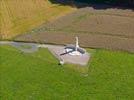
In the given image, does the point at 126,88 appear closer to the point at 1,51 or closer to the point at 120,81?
the point at 120,81

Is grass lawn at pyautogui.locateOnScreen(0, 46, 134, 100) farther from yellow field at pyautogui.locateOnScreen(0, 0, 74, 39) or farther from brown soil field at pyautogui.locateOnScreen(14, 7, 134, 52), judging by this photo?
yellow field at pyautogui.locateOnScreen(0, 0, 74, 39)

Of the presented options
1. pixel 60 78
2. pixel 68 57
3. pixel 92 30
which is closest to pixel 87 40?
pixel 92 30

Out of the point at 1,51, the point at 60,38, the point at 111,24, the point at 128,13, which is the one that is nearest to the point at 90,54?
the point at 60,38

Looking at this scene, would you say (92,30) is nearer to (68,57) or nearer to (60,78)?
(68,57)

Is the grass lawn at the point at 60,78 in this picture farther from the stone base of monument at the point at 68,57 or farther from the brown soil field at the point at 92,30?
the brown soil field at the point at 92,30

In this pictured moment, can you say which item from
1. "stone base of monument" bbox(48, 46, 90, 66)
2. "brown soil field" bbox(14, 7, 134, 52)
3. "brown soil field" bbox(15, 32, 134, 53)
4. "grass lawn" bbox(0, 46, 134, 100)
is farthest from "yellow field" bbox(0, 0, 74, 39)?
"grass lawn" bbox(0, 46, 134, 100)

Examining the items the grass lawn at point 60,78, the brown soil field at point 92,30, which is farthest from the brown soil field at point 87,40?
the grass lawn at point 60,78
